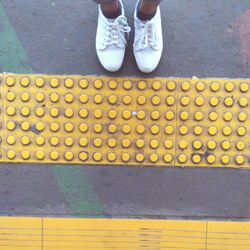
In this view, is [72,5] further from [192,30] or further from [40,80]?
[192,30]

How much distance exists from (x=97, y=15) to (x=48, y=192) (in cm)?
86

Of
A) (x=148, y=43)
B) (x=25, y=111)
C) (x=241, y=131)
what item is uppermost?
(x=148, y=43)

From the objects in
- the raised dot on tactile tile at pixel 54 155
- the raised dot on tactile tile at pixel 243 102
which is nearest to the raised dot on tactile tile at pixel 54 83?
the raised dot on tactile tile at pixel 54 155

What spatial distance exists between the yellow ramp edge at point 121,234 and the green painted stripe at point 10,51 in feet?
2.30

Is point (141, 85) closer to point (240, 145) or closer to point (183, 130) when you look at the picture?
point (183, 130)

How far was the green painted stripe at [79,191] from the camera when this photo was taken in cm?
190

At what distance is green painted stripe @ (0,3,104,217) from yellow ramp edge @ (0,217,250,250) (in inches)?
2.3

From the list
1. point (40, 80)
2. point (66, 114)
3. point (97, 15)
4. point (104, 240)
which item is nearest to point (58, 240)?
point (104, 240)

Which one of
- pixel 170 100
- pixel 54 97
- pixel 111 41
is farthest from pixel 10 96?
→ pixel 170 100

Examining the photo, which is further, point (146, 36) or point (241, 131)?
point (241, 131)

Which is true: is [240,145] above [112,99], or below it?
below

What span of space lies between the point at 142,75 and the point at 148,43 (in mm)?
164

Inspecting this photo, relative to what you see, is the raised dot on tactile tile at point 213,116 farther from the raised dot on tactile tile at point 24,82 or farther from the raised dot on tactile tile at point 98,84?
the raised dot on tactile tile at point 24,82

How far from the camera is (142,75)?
189 centimetres
